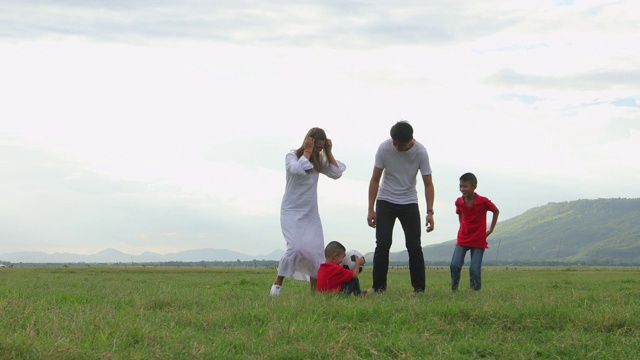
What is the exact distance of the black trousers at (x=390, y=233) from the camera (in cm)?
1012

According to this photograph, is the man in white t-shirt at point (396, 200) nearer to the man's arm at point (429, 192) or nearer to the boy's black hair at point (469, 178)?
the man's arm at point (429, 192)

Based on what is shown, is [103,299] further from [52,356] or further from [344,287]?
[52,356]

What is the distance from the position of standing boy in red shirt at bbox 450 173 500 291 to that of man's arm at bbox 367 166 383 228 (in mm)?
1855

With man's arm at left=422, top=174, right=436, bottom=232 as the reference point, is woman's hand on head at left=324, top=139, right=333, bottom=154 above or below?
above

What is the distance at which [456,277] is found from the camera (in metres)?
11.5

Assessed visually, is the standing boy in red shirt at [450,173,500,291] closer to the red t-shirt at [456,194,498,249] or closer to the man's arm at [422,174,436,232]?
the red t-shirt at [456,194,498,249]

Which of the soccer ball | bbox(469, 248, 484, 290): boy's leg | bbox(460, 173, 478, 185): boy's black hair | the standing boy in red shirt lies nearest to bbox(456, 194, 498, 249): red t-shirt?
the standing boy in red shirt

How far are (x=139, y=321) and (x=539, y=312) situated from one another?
4048mm

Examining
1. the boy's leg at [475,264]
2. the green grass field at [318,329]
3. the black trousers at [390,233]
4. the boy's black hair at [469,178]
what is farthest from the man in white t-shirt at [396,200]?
the green grass field at [318,329]

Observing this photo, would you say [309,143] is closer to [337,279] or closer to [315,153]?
[315,153]

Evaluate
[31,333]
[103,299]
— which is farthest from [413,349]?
[103,299]

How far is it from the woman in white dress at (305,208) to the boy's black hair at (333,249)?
0.13m

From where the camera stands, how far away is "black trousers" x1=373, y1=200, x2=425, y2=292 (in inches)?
398

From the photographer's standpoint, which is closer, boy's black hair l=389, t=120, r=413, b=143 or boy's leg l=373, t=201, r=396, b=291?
boy's black hair l=389, t=120, r=413, b=143
